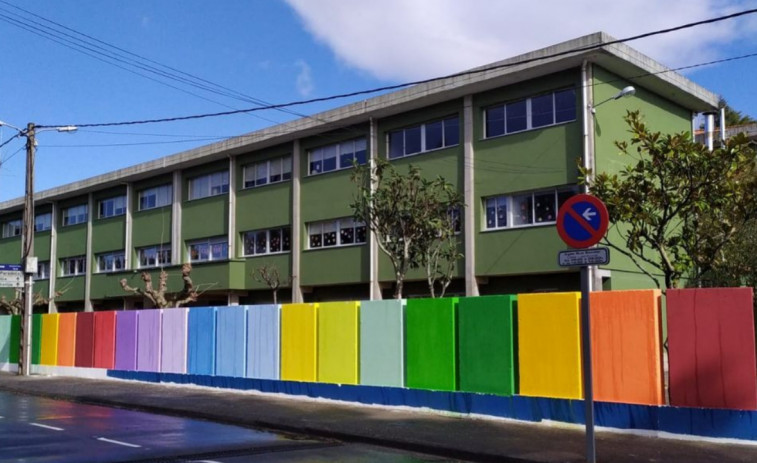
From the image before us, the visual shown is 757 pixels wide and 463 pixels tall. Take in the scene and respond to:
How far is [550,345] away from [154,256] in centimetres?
3051

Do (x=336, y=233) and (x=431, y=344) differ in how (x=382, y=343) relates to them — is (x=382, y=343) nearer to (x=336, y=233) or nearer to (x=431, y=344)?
(x=431, y=344)

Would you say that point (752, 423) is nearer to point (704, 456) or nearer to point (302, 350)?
point (704, 456)

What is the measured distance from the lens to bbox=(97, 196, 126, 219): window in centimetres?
4231

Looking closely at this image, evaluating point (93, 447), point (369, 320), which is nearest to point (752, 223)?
point (369, 320)

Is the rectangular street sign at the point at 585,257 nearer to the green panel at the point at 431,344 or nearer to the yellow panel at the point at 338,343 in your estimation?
the green panel at the point at 431,344

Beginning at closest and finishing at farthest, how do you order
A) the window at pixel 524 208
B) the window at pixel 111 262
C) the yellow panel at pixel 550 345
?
the yellow panel at pixel 550 345 < the window at pixel 524 208 < the window at pixel 111 262

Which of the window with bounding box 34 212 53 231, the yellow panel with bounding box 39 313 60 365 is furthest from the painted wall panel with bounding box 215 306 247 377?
the window with bounding box 34 212 53 231

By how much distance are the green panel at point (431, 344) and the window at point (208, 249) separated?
21.4m

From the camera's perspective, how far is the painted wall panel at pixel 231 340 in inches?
→ 720

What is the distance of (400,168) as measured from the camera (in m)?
28.0

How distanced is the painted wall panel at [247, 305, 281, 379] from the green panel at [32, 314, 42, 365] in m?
12.4

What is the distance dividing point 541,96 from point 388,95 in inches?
233

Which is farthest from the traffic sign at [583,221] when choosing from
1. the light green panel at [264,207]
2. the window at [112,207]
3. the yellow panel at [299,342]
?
the window at [112,207]

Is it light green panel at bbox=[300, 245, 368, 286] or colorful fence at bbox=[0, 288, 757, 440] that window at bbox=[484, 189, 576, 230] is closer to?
light green panel at bbox=[300, 245, 368, 286]
